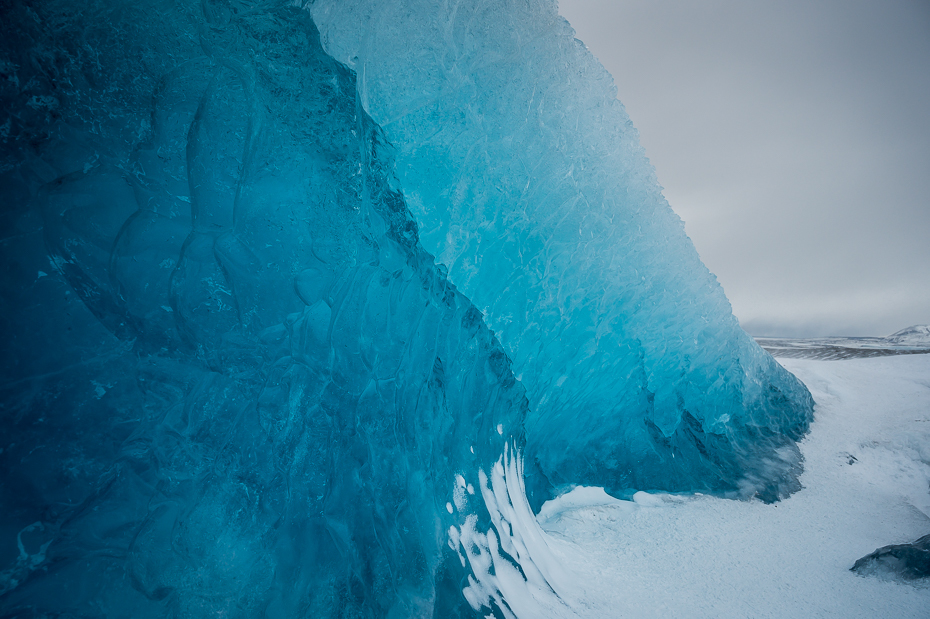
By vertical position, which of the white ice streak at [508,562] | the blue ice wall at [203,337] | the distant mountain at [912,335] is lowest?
the white ice streak at [508,562]

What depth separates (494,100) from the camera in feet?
11.5

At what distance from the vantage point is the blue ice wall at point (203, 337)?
1511mm

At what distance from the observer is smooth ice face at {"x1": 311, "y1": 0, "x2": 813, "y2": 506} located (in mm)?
3191

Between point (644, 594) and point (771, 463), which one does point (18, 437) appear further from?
point (771, 463)

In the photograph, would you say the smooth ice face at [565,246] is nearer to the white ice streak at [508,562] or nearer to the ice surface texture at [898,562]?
the white ice streak at [508,562]

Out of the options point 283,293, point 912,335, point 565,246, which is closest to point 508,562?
point 283,293

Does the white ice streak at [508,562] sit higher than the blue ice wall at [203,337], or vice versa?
the blue ice wall at [203,337]

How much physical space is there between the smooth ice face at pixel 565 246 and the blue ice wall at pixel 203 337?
0.63 meters

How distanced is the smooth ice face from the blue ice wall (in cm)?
63

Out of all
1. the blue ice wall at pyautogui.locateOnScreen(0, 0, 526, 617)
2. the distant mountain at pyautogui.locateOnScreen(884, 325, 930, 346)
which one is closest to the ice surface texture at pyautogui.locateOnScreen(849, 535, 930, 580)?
the blue ice wall at pyautogui.locateOnScreen(0, 0, 526, 617)

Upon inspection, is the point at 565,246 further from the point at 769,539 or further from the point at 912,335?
the point at 912,335

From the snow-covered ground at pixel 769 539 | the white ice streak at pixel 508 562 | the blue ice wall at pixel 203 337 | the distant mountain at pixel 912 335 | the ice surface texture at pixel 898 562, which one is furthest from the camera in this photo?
the distant mountain at pixel 912 335

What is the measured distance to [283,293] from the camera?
2.23 metres

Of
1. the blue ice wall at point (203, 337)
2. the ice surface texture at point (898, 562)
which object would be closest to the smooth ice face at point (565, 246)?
the blue ice wall at point (203, 337)
